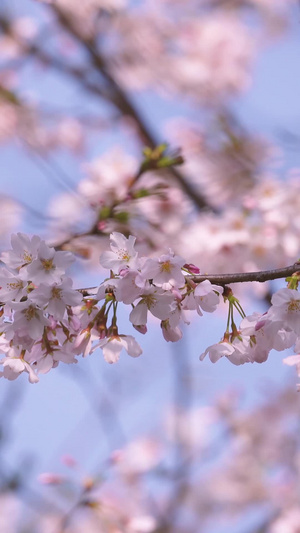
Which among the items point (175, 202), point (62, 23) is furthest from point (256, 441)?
Answer: point (62, 23)

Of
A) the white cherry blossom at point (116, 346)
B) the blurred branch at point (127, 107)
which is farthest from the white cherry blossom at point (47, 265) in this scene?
the blurred branch at point (127, 107)

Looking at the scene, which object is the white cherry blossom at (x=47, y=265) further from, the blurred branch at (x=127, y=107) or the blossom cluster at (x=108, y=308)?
the blurred branch at (x=127, y=107)

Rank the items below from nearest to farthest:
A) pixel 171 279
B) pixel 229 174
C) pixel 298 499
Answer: pixel 171 279, pixel 229 174, pixel 298 499

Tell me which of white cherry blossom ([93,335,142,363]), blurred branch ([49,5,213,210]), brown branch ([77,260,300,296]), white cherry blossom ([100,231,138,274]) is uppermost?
blurred branch ([49,5,213,210])

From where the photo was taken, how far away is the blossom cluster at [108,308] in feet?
3.51

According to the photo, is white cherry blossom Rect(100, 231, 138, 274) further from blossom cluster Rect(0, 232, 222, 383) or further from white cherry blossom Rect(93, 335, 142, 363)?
white cherry blossom Rect(93, 335, 142, 363)

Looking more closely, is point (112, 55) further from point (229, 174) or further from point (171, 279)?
point (171, 279)

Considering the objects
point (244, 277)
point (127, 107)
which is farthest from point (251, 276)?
point (127, 107)

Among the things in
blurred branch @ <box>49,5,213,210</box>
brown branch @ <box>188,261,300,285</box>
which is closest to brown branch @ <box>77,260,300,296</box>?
brown branch @ <box>188,261,300,285</box>

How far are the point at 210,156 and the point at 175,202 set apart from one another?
1.32 meters

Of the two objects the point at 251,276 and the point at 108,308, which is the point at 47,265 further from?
the point at 251,276

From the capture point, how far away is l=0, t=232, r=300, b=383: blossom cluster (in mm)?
1070

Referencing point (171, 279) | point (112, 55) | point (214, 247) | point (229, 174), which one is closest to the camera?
point (171, 279)

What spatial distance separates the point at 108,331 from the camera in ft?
3.85
